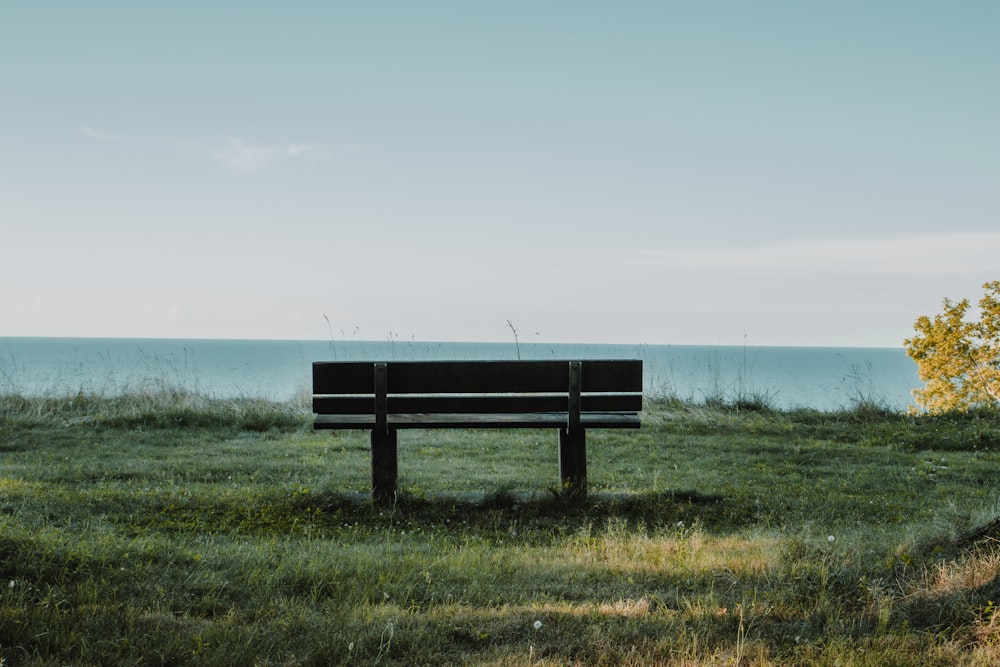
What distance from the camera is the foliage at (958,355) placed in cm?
2420

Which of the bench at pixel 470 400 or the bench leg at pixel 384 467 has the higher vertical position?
the bench at pixel 470 400

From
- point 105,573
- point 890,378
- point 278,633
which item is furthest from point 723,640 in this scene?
point 890,378

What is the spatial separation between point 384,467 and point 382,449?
0.45ft

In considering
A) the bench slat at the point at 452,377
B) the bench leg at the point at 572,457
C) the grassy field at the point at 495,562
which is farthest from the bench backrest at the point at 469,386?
the grassy field at the point at 495,562

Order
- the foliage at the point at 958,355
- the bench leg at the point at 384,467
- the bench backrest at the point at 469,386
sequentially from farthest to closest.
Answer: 1. the foliage at the point at 958,355
2. the bench backrest at the point at 469,386
3. the bench leg at the point at 384,467

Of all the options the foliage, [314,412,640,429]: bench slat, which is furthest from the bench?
the foliage

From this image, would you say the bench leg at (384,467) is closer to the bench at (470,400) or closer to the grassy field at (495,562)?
the bench at (470,400)

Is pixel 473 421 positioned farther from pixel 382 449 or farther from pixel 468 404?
pixel 382 449

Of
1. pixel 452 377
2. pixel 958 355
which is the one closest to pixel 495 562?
pixel 452 377

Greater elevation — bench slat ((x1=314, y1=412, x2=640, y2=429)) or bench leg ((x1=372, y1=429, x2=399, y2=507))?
bench slat ((x1=314, y1=412, x2=640, y2=429))

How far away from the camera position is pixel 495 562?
3.82m

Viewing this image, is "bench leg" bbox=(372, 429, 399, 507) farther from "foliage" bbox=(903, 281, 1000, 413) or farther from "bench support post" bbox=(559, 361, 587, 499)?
"foliage" bbox=(903, 281, 1000, 413)

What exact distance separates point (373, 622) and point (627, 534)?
218cm

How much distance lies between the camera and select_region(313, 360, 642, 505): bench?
5.56 metres
